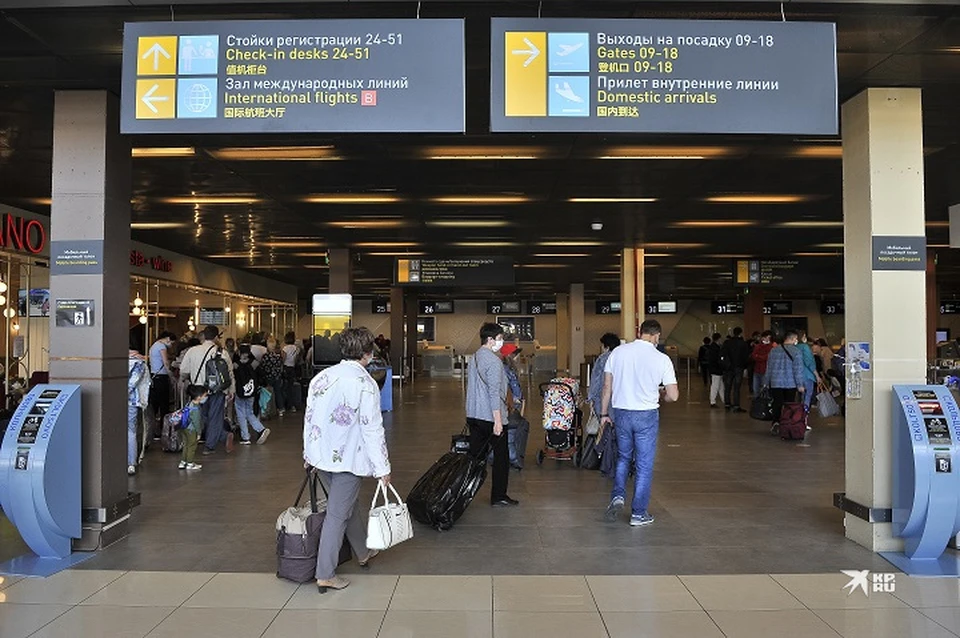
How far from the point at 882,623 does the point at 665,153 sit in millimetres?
5241

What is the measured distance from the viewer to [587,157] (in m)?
8.02

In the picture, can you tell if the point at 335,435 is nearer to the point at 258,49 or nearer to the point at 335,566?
the point at 335,566

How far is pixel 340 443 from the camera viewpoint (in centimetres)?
429

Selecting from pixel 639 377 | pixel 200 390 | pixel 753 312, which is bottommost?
pixel 200 390

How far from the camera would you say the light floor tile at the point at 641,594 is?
13.7ft

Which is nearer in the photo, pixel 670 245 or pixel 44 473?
pixel 44 473

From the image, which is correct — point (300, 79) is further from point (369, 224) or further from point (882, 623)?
point (369, 224)

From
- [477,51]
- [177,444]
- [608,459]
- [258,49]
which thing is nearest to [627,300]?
[608,459]

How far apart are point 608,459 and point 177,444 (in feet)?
19.4

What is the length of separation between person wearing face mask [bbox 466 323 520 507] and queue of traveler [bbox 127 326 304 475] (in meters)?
3.17

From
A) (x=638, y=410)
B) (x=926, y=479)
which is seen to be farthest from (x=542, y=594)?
(x=926, y=479)

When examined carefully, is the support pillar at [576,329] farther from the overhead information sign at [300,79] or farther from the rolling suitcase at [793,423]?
the overhead information sign at [300,79]

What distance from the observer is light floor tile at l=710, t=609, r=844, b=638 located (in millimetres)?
3801

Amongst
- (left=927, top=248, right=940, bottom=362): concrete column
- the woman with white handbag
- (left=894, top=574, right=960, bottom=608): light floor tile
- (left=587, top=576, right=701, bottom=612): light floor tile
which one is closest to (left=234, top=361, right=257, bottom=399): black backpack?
the woman with white handbag
